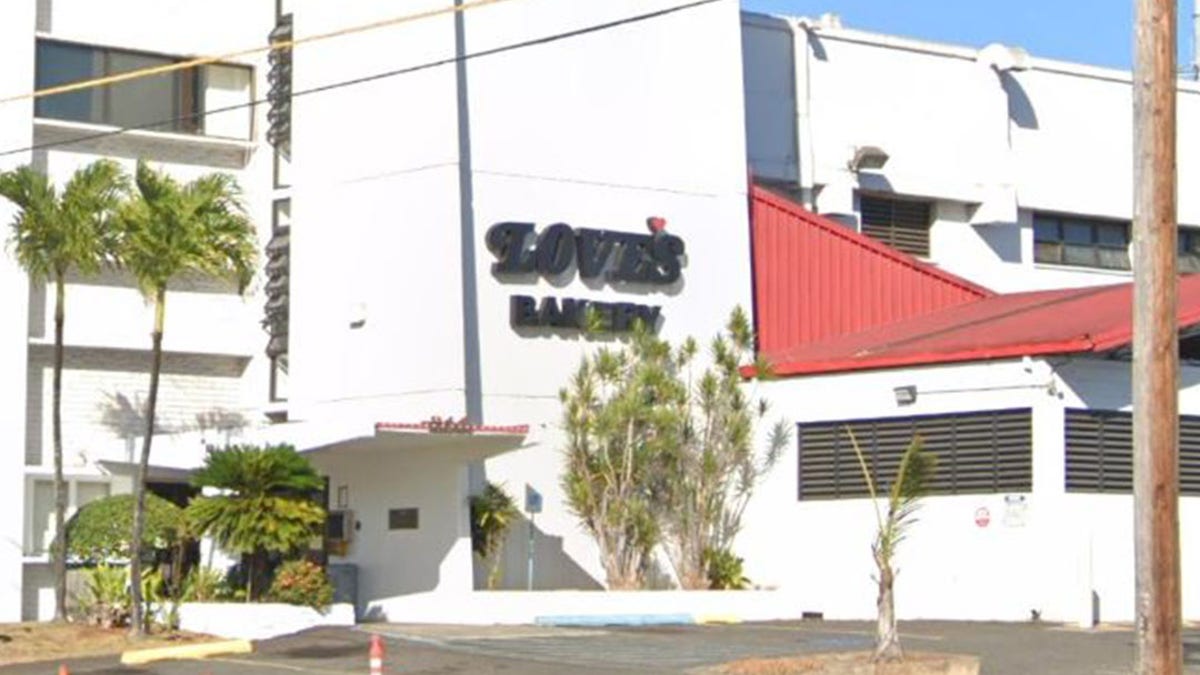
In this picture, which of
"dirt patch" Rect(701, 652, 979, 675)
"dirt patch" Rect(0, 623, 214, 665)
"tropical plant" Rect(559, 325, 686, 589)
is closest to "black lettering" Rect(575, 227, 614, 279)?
"tropical plant" Rect(559, 325, 686, 589)

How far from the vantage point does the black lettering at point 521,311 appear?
36875mm

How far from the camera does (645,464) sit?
36.6m

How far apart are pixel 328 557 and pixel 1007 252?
61.0 feet

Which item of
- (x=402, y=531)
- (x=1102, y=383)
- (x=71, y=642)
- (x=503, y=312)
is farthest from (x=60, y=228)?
(x=1102, y=383)

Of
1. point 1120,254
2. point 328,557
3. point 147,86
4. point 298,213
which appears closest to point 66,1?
point 147,86

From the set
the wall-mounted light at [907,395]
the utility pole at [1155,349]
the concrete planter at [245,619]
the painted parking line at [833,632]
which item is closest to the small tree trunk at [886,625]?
the painted parking line at [833,632]

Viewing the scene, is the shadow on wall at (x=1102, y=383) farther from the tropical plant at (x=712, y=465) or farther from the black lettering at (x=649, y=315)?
the black lettering at (x=649, y=315)

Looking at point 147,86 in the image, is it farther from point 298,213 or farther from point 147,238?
point 147,238

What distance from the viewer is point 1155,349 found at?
59.7 feet

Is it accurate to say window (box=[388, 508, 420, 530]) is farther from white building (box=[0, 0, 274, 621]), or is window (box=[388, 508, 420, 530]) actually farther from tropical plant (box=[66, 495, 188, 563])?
tropical plant (box=[66, 495, 188, 563])

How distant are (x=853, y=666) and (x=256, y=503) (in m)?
11.1

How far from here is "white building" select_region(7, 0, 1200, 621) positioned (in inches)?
1342

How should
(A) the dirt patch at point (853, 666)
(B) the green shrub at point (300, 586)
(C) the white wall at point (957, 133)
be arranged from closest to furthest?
(A) the dirt patch at point (853, 666) < (B) the green shrub at point (300, 586) < (C) the white wall at point (957, 133)

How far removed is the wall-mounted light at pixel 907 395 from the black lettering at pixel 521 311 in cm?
635
